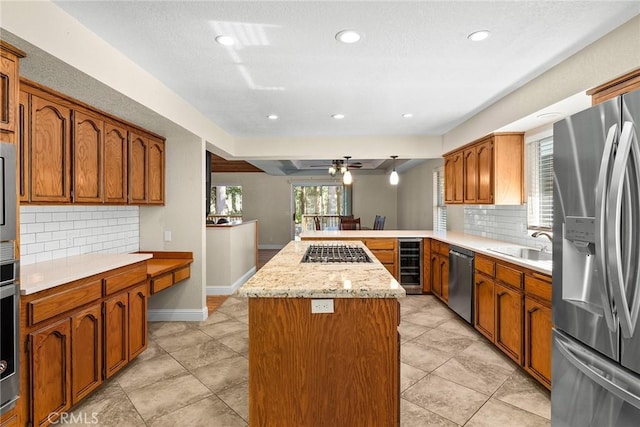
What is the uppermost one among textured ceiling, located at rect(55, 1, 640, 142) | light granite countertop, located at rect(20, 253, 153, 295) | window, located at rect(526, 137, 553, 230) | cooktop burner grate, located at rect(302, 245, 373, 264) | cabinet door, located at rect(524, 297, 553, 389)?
textured ceiling, located at rect(55, 1, 640, 142)

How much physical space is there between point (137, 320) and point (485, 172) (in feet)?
12.2

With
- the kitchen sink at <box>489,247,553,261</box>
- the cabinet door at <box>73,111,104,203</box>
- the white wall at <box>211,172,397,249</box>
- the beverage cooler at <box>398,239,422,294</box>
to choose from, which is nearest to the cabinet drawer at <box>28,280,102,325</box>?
the cabinet door at <box>73,111,104,203</box>

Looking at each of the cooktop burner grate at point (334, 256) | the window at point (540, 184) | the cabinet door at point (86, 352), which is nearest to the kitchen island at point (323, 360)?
the cooktop burner grate at point (334, 256)

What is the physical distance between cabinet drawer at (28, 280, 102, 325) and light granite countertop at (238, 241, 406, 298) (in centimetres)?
113

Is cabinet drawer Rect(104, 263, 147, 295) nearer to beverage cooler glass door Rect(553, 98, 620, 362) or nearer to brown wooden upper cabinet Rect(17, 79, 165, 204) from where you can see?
brown wooden upper cabinet Rect(17, 79, 165, 204)

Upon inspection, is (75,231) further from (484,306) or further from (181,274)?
(484,306)

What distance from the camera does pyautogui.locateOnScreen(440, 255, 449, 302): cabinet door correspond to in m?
4.18

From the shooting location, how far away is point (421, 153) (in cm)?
509

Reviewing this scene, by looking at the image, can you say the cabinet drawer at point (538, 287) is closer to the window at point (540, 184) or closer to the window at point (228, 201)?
the window at point (540, 184)

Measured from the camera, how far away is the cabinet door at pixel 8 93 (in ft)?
5.38

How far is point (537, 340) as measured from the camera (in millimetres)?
2389

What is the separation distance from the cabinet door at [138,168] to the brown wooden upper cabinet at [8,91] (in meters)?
1.57

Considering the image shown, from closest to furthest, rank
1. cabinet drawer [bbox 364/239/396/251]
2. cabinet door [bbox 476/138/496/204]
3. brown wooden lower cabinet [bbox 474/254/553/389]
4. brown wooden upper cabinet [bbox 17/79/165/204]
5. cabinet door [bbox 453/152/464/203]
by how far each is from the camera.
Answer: brown wooden upper cabinet [bbox 17/79/165/204] → brown wooden lower cabinet [bbox 474/254/553/389] → cabinet door [bbox 476/138/496/204] → cabinet door [bbox 453/152/464/203] → cabinet drawer [bbox 364/239/396/251]

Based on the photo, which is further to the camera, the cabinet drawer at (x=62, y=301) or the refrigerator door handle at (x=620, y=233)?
the cabinet drawer at (x=62, y=301)
